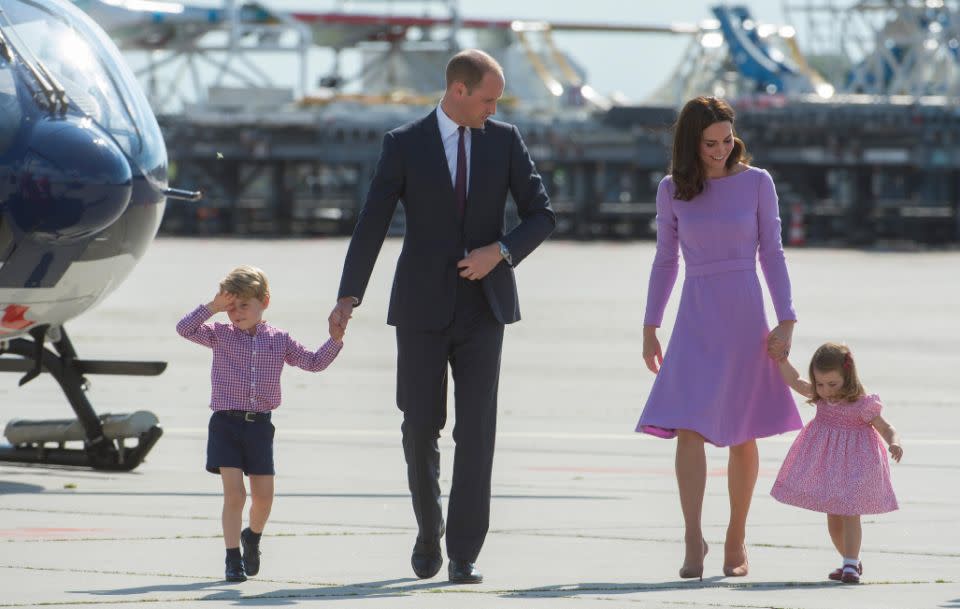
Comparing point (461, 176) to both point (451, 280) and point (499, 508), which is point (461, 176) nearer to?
point (451, 280)

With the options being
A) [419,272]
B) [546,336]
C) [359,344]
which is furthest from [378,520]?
[546,336]

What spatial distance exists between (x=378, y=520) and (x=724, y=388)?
206 centimetres

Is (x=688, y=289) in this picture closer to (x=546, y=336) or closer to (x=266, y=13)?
(x=546, y=336)

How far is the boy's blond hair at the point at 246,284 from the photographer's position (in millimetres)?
6918

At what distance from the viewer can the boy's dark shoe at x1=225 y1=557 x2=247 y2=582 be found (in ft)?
22.3

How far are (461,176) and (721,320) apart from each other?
3.55 feet

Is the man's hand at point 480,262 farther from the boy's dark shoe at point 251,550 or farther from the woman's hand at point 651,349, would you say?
the boy's dark shoe at point 251,550

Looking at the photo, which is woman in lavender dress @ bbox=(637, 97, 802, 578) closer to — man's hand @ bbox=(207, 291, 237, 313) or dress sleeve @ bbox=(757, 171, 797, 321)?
dress sleeve @ bbox=(757, 171, 797, 321)

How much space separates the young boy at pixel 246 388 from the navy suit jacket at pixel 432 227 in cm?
32

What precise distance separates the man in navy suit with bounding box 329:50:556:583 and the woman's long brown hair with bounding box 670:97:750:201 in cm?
51

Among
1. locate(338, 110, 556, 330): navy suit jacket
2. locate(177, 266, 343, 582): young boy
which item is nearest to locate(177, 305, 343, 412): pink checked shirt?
locate(177, 266, 343, 582): young boy

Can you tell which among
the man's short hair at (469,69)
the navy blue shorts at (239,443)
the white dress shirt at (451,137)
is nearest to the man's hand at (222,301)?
the navy blue shorts at (239,443)

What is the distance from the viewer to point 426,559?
6965 mm

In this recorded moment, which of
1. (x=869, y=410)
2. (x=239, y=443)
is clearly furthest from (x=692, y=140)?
(x=239, y=443)
